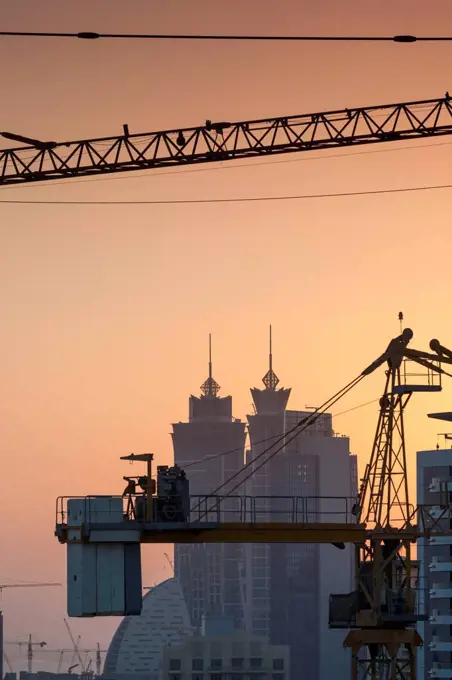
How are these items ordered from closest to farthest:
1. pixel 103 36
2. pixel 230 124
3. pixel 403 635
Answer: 1. pixel 103 36
2. pixel 403 635
3. pixel 230 124

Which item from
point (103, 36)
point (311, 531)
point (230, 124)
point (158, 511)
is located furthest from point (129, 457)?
point (230, 124)

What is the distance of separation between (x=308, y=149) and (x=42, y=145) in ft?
58.8

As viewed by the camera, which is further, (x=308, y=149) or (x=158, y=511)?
(x=308, y=149)

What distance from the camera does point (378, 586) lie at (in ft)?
388

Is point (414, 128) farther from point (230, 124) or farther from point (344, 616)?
point (344, 616)

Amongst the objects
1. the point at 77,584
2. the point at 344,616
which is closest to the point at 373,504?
the point at 344,616

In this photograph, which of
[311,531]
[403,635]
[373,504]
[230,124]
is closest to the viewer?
[311,531]

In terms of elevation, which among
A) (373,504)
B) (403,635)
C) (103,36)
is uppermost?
(103,36)

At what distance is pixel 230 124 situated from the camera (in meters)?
136

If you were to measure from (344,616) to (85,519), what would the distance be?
2493 centimetres

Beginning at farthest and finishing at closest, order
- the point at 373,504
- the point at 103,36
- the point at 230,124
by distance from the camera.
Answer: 1. the point at 230,124
2. the point at 373,504
3. the point at 103,36

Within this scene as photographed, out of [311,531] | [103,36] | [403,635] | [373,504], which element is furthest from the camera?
[373,504]

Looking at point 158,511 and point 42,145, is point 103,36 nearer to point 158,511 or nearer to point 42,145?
point 158,511

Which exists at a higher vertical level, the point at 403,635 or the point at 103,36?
the point at 103,36
